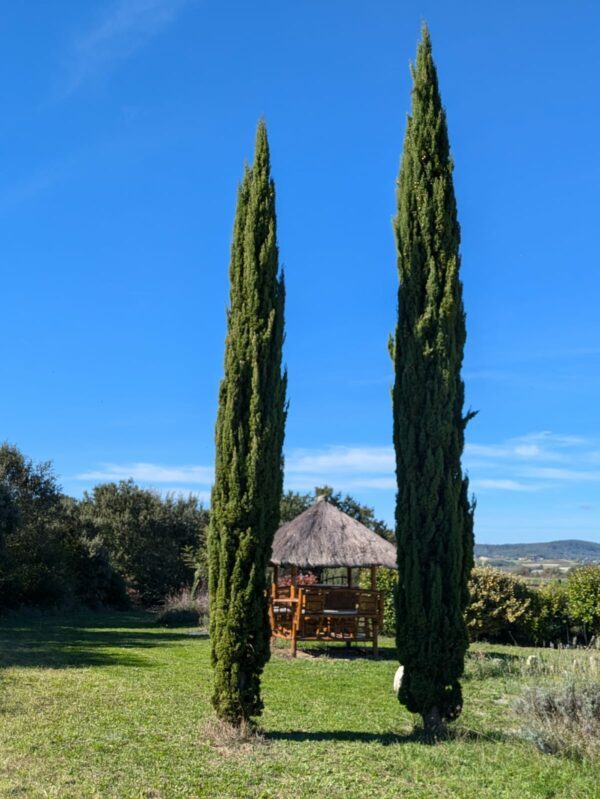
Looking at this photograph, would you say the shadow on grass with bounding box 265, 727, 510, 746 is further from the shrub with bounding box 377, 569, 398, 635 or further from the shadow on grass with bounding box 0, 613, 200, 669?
the shrub with bounding box 377, 569, 398, 635

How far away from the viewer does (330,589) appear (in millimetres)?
16484

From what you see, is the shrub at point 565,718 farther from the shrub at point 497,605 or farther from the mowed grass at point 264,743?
the shrub at point 497,605

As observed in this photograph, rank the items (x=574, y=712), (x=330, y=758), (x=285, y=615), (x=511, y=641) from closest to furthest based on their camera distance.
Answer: (x=330, y=758) < (x=574, y=712) < (x=285, y=615) < (x=511, y=641)

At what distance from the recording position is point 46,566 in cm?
2559

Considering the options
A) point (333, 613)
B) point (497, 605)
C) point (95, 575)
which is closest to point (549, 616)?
point (497, 605)

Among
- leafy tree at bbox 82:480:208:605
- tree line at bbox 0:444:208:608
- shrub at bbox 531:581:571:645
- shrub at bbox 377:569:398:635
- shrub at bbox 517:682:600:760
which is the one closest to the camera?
shrub at bbox 517:682:600:760

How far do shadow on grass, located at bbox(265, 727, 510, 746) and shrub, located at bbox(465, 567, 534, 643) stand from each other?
10.7 metres

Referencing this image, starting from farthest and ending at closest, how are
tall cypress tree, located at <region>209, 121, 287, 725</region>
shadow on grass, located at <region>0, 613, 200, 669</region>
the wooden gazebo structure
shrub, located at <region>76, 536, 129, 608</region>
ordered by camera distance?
shrub, located at <region>76, 536, 129, 608</region>
the wooden gazebo structure
shadow on grass, located at <region>0, 613, 200, 669</region>
tall cypress tree, located at <region>209, 121, 287, 725</region>

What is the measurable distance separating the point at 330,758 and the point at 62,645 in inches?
406

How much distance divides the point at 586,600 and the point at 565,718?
42.5 feet

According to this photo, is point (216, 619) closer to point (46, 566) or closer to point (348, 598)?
point (348, 598)

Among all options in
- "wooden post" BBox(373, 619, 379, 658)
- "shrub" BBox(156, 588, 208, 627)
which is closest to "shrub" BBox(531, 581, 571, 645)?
"wooden post" BBox(373, 619, 379, 658)

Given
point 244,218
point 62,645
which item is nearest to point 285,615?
point 62,645

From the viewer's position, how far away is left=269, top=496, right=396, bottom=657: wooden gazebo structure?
15875 millimetres
